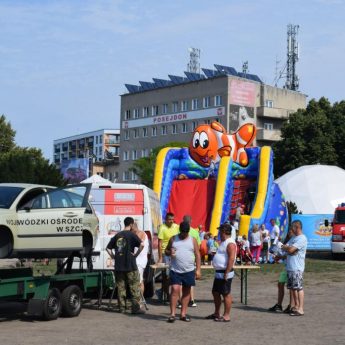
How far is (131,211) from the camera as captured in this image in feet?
54.6

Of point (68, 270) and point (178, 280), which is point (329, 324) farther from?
point (68, 270)

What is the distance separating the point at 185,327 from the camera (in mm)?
12250

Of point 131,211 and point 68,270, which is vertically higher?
point 131,211

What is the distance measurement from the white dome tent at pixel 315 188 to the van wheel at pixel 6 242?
39240 mm

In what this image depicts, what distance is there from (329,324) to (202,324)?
2105mm

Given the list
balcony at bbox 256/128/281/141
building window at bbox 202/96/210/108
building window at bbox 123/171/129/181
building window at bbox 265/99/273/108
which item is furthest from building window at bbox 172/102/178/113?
building window at bbox 123/171/129/181

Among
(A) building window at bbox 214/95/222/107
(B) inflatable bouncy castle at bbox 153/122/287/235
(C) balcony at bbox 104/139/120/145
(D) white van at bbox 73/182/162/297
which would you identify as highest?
(C) balcony at bbox 104/139/120/145

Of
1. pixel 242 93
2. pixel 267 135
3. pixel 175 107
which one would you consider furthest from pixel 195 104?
pixel 267 135

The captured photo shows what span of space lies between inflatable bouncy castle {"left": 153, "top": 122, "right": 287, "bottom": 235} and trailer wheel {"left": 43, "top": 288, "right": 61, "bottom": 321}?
2093 centimetres

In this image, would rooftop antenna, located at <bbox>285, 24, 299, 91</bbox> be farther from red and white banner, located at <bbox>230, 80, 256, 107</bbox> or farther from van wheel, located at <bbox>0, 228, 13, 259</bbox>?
van wheel, located at <bbox>0, 228, 13, 259</bbox>

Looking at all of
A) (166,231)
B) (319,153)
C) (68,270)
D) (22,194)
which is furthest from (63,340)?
(319,153)

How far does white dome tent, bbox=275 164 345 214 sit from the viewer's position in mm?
49969

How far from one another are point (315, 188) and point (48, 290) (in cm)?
4012

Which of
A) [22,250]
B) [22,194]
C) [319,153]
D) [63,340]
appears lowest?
[63,340]
